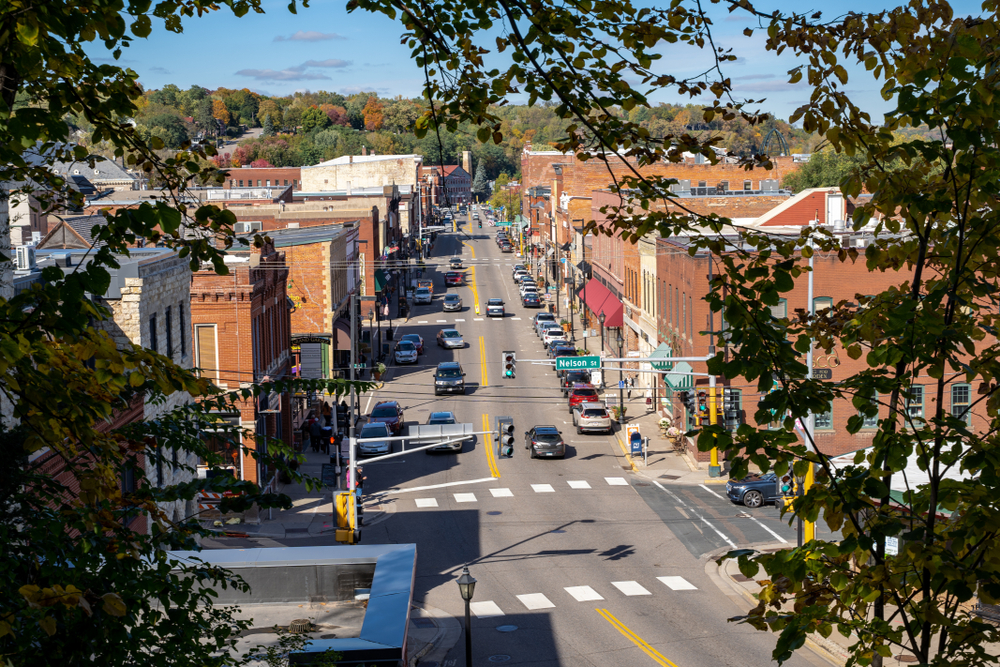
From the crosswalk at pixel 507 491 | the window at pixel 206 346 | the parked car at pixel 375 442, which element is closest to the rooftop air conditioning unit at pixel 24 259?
the window at pixel 206 346

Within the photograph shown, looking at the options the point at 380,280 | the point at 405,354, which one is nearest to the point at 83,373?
the point at 405,354

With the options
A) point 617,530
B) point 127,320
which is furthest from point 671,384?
point 127,320

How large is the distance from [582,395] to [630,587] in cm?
2557

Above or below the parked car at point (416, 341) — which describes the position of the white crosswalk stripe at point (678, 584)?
below

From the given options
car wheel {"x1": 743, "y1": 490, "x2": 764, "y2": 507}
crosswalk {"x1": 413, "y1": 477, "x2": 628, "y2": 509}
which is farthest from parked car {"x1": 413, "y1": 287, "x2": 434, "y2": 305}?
car wheel {"x1": 743, "y1": 490, "x2": 764, "y2": 507}

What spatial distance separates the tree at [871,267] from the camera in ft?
19.0

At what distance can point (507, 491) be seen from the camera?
40.5 metres

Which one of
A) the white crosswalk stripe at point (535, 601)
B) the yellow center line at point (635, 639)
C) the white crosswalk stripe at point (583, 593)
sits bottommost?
the white crosswalk stripe at point (583, 593)

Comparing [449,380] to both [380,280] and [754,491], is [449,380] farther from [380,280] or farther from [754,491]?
[380,280]

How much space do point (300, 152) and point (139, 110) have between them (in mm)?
196894

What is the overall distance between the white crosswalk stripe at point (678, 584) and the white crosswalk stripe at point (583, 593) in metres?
2.39

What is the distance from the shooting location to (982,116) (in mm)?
5832

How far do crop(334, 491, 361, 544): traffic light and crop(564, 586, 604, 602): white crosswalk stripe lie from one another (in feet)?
25.2

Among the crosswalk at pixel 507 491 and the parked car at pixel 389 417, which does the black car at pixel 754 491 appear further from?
the parked car at pixel 389 417
